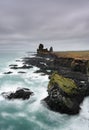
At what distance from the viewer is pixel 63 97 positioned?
32.2 m

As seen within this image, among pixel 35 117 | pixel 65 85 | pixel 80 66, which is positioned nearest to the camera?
pixel 35 117

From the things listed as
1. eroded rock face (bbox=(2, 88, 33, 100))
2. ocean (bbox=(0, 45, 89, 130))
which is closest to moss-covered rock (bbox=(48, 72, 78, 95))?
ocean (bbox=(0, 45, 89, 130))

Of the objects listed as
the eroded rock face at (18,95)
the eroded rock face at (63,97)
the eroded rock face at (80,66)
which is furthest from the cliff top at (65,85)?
the eroded rock face at (80,66)

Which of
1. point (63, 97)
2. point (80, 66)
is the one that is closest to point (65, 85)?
point (63, 97)

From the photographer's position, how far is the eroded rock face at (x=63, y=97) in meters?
31.9

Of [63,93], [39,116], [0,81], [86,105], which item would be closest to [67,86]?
[63,93]

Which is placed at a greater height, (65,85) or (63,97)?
(65,85)

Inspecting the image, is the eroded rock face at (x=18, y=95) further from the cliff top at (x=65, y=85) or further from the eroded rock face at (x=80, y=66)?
the eroded rock face at (x=80, y=66)

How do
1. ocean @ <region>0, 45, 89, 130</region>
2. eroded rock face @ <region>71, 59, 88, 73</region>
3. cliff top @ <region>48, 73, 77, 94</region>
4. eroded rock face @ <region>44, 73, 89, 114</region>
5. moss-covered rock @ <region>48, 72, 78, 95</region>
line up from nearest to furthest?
ocean @ <region>0, 45, 89, 130</region>
eroded rock face @ <region>44, 73, 89, 114</region>
moss-covered rock @ <region>48, 72, 78, 95</region>
cliff top @ <region>48, 73, 77, 94</region>
eroded rock face @ <region>71, 59, 88, 73</region>

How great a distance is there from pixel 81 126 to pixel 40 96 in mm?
14389

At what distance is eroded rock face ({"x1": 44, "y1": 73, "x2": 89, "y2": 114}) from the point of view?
105 feet

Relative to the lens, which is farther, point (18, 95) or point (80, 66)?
point (80, 66)

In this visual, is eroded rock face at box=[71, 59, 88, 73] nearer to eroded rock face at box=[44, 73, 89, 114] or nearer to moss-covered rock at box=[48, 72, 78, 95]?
eroded rock face at box=[44, 73, 89, 114]

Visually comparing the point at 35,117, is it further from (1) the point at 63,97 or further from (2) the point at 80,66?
(2) the point at 80,66
